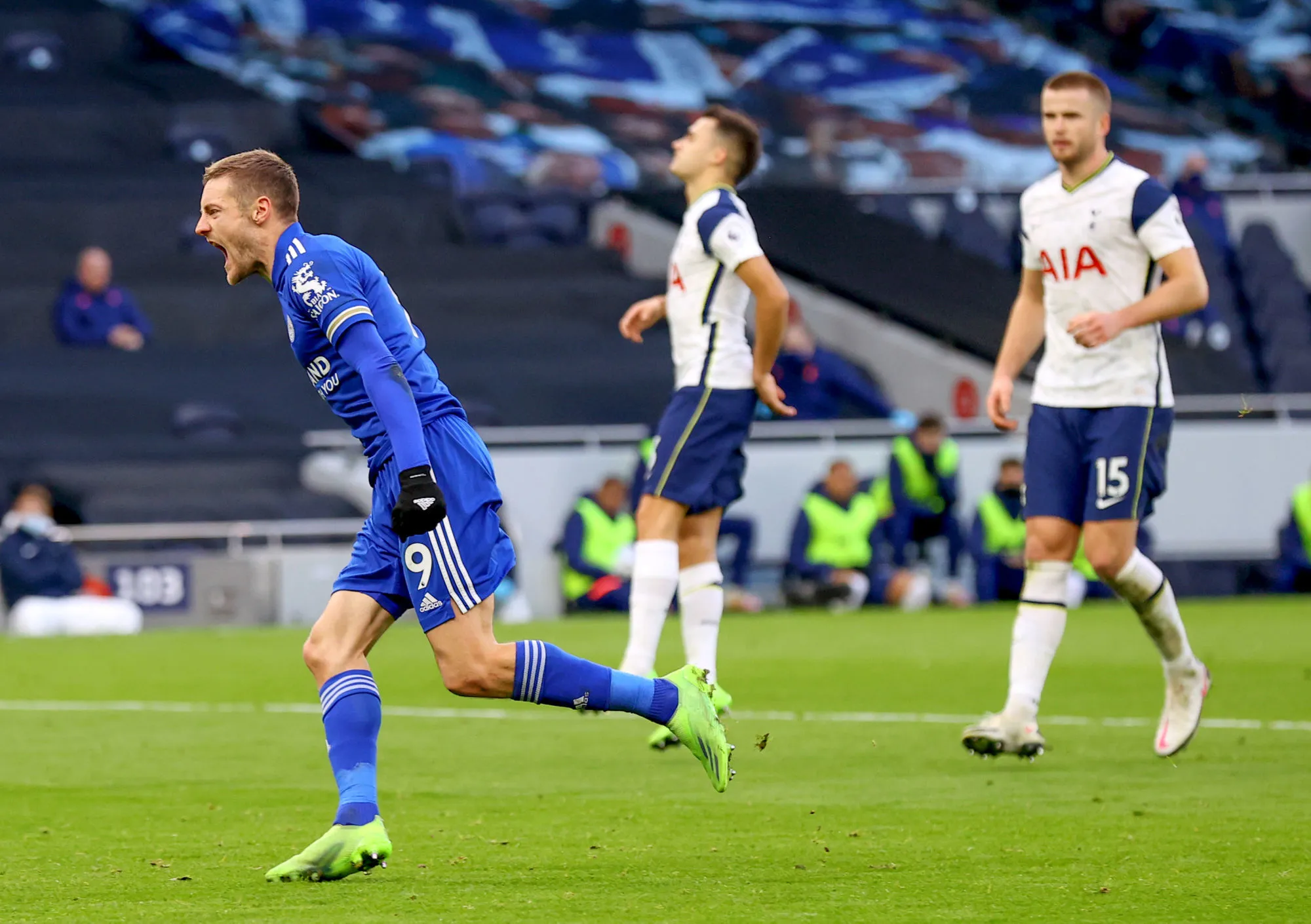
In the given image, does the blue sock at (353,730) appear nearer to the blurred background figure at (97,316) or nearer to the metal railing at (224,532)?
the metal railing at (224,532)

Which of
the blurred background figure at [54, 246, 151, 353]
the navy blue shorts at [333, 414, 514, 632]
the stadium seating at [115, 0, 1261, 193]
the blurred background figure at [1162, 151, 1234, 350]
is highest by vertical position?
the stadium seating at [115, 0, 1261, 193]

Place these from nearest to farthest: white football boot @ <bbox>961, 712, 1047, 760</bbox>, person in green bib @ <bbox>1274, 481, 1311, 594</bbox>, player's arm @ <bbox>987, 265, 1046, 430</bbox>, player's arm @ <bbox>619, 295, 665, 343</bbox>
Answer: white football boot @ <bbox>961, 712, 1047, 760</bbox> < player's arm @ <bbox>987, 265, 1046, 430</bbox> < player's arm @ <bbox>619, 295, 665, 343</bbox> < person in green bib @ <bbox>1274, 481, 1311, 594</bbox>

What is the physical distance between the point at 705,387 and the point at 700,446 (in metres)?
0.22

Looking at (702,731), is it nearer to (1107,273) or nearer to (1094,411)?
(1094,411)

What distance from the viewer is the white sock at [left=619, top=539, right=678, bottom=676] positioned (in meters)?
7.52

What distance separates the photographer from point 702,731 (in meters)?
5.07

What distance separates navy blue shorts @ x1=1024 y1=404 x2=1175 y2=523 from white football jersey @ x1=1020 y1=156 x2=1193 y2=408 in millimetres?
53

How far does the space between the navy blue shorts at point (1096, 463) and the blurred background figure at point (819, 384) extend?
11.1 meters

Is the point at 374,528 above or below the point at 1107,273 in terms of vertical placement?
below

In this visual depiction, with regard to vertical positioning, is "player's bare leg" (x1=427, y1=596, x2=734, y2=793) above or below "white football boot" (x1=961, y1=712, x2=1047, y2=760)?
above

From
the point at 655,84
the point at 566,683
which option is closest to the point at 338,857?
the point at 566,683

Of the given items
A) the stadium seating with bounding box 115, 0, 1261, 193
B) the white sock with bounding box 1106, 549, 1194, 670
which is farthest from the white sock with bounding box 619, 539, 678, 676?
the stadium seating with bounding box 115, 0, 1261, 193

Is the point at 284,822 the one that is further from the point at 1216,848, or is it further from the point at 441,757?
the point at 1216,848

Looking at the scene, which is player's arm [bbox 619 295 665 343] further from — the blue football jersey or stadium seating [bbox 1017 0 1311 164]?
stadium seating [bbox 1017 0 1311 164]
